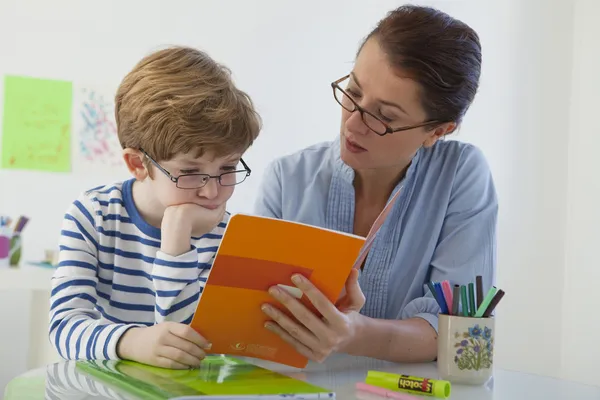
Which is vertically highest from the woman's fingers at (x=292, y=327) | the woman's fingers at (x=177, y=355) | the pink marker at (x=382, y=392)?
the woman's fingers at (x=292, y=327)

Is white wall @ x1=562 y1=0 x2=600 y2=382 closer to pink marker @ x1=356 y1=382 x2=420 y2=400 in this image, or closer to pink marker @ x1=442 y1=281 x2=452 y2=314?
pink marker @ x1=442 y1=281 x2=452 y2=314

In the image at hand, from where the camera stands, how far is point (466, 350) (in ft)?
3.35

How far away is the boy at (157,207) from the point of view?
1193 mm

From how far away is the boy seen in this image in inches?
47.0

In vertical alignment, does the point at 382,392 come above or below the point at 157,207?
below

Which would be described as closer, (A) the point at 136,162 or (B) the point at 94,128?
(A) the point at 136,162

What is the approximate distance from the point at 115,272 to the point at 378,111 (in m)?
0.57

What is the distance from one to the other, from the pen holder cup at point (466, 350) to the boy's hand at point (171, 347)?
329 millimetres

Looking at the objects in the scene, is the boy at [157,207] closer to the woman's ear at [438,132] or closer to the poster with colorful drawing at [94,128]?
the woman's ear at [438,132]

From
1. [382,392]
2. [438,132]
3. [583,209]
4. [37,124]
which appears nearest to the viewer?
[382,392]

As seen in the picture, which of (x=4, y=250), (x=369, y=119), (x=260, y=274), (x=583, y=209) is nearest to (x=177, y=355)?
(x=260, y=274)

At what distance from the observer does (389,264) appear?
1488mm

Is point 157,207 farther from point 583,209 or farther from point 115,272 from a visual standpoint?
point 583,209

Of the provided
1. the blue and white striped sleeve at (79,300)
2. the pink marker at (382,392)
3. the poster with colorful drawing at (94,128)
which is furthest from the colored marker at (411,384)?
the poster with colorful drawing at (94,128)
